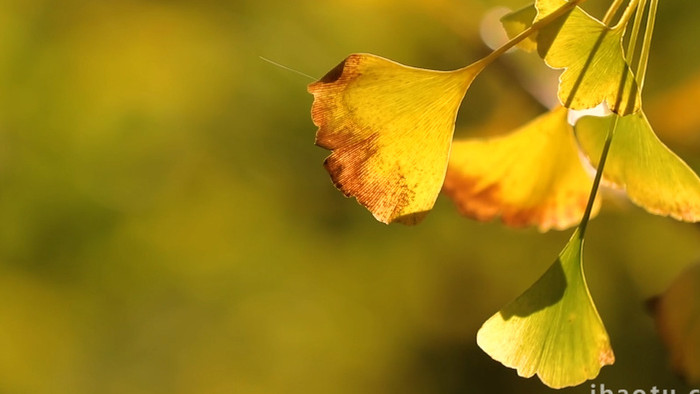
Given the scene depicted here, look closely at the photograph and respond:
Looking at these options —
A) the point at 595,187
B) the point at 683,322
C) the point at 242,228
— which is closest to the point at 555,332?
the point at 595,187

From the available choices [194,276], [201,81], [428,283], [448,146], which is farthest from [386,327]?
[448,146]

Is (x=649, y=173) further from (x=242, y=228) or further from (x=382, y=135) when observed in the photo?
(x=242, y=228)

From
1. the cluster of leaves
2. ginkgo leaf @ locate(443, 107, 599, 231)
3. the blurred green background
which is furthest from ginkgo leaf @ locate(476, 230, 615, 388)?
the blurred green background

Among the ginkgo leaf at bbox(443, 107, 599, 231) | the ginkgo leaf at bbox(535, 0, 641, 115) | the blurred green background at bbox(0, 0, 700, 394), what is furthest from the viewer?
the blurred green background at bbox(0, 0, 700, 394)

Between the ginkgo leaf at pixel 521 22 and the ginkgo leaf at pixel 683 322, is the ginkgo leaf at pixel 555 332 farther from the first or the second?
the ginkgo leaf at pixel 683 322

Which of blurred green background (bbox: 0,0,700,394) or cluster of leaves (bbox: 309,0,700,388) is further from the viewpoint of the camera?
blurred green background (bbox: 0,0,700,394)

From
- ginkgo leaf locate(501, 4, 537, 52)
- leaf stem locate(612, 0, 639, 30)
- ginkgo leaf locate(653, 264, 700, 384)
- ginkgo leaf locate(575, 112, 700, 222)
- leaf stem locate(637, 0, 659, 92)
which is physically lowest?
ginkgo leaf locate(653, 264, 700, 384)

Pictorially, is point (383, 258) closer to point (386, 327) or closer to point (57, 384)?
point (386, 327)

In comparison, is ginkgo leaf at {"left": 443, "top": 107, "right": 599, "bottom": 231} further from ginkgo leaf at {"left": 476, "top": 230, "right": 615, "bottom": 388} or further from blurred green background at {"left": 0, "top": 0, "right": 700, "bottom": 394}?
blurred green background at {"left": 0, "top": 0, "right": 700, "bottom": 394}
